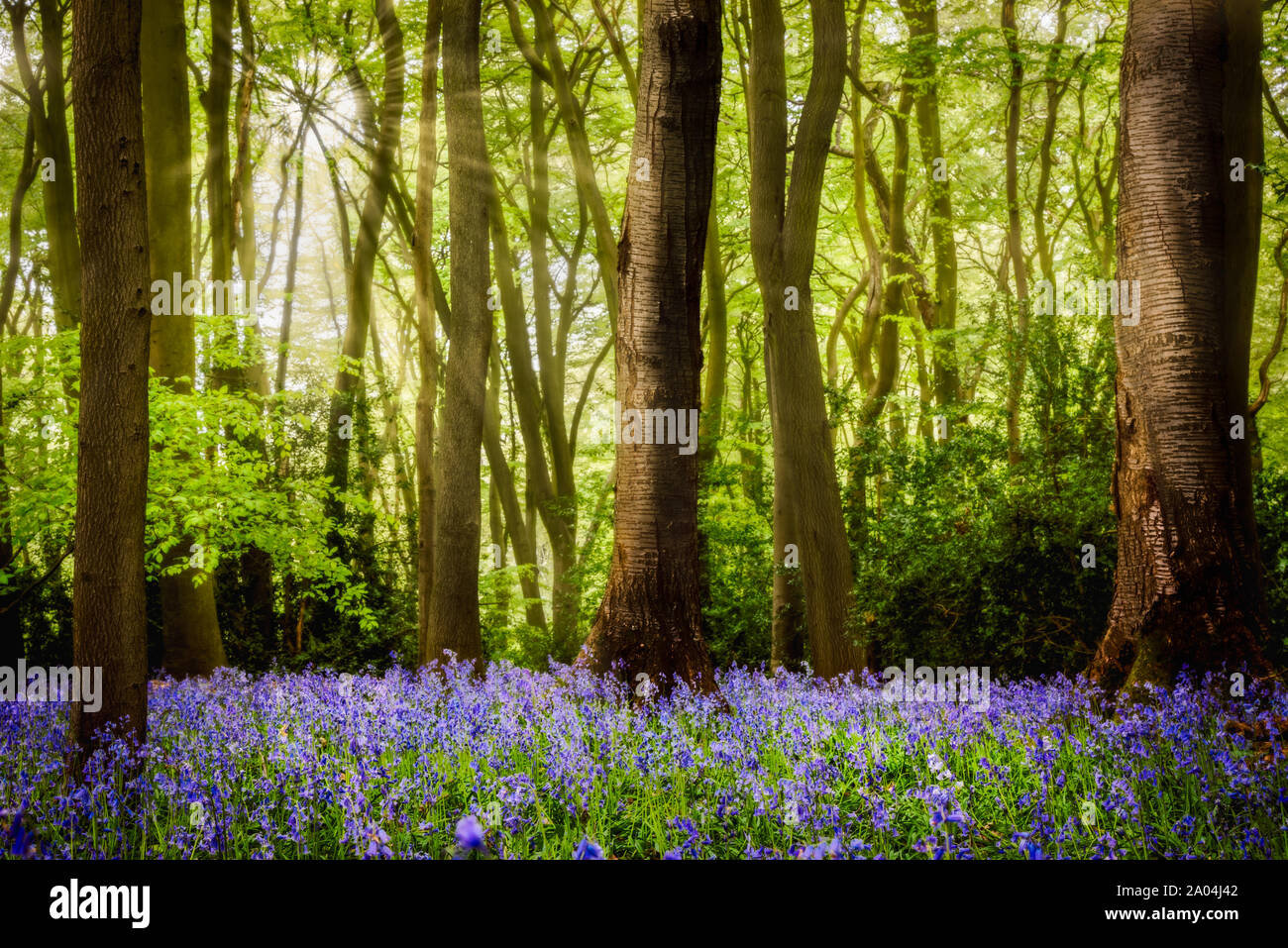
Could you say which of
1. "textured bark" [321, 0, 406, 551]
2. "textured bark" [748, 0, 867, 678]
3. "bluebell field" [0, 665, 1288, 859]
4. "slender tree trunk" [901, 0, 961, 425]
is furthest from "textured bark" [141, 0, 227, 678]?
"slender tree trunk" [901, 0, 961, 425]

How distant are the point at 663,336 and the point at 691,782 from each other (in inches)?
142

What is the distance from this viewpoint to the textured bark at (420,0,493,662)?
412 inches

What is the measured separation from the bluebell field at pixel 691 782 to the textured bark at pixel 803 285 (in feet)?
14.9

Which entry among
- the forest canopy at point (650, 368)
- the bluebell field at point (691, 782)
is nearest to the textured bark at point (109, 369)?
the forest canopy at point (650, 368)

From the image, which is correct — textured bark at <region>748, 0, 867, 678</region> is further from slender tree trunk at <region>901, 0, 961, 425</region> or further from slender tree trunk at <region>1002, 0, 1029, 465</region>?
slender tree trunk at <region>901, 0, 961, 425</region>

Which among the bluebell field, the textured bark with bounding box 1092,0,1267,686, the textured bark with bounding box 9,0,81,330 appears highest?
the textured bark with bounding box 9,0,81,330

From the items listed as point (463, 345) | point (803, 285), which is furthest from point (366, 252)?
point (803, 285)

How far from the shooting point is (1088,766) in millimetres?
3721

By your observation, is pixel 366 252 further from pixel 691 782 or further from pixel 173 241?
pixel 691 782

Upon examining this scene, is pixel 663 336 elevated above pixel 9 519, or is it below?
above

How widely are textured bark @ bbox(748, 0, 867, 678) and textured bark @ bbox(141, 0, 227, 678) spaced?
6.86m

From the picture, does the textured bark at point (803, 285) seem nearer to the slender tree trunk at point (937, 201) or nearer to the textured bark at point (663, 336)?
the textured bark at point (663, 336)

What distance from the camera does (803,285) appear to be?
10.4 m
